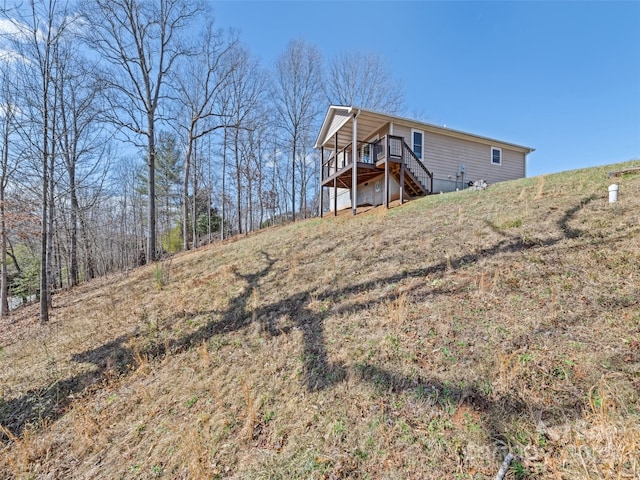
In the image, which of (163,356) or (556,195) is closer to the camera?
(163,356)

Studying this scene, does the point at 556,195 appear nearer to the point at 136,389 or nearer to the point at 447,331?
the point at 447,331

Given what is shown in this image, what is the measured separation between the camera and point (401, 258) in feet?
17.9

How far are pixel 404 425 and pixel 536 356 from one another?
1.45m

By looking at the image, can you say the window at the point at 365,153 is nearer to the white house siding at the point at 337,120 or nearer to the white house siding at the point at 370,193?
the white house siding at the point at 370,193

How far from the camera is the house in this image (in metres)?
11.7

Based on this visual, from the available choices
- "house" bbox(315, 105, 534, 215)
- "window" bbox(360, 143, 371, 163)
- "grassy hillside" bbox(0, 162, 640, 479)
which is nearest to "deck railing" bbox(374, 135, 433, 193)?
"house" bbox(315, 105, 534, 215)

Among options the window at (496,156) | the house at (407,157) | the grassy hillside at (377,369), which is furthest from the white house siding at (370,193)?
the grassy hillside at (377,369)

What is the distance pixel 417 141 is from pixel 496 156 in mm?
5032

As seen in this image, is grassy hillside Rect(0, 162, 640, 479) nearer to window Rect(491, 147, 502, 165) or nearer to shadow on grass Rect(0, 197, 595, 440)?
shadow on grass Rect(0, 197, 595, 440)

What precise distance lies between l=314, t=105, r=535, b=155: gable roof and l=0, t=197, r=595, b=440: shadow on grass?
→ 26.6ft

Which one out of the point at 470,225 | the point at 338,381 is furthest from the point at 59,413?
the point at 470,225

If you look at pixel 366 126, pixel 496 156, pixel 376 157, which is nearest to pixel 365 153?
pixel 366 126

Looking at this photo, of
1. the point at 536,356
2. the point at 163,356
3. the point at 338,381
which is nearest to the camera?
the point at 536,356

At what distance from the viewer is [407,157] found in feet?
39.4
